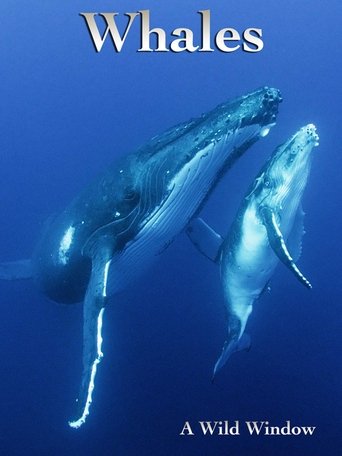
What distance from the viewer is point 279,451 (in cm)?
1016

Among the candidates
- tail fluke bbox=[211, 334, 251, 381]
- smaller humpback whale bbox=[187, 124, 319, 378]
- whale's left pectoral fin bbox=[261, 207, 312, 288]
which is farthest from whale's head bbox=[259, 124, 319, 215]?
tail fluke bbox=[211, 334, 251, 381]

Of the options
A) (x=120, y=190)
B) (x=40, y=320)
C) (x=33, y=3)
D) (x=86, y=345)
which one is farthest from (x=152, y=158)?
(x=33, y=3)

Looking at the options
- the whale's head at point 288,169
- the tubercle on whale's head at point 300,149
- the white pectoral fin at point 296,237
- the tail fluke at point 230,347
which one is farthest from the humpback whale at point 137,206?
the white pectoral fin at point 296,237

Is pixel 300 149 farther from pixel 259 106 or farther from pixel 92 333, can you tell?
pixel 92 333

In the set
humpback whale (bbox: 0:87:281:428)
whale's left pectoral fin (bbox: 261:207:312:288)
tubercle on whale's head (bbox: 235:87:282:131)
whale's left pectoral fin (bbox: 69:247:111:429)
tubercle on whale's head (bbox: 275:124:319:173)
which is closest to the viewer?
tubercle on whale's head (bbox: 235:87:282:131)

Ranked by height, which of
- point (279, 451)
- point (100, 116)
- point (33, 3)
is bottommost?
point (279, 451)

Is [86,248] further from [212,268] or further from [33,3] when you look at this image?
[33,3]

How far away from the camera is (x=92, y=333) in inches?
211

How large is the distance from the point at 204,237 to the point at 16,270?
10.7 ft

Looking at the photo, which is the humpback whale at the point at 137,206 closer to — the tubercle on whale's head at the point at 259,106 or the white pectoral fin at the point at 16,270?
the tubercle on whale's head at the point at 259,106

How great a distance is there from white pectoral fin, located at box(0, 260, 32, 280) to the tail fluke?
351 centimetres

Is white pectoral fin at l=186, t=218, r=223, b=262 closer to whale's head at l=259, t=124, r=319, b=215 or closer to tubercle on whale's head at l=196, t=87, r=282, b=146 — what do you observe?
whale's head at l=259, t=124, r=319, b=215

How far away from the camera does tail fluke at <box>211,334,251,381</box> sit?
24.7ft

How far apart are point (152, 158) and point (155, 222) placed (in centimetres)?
81
